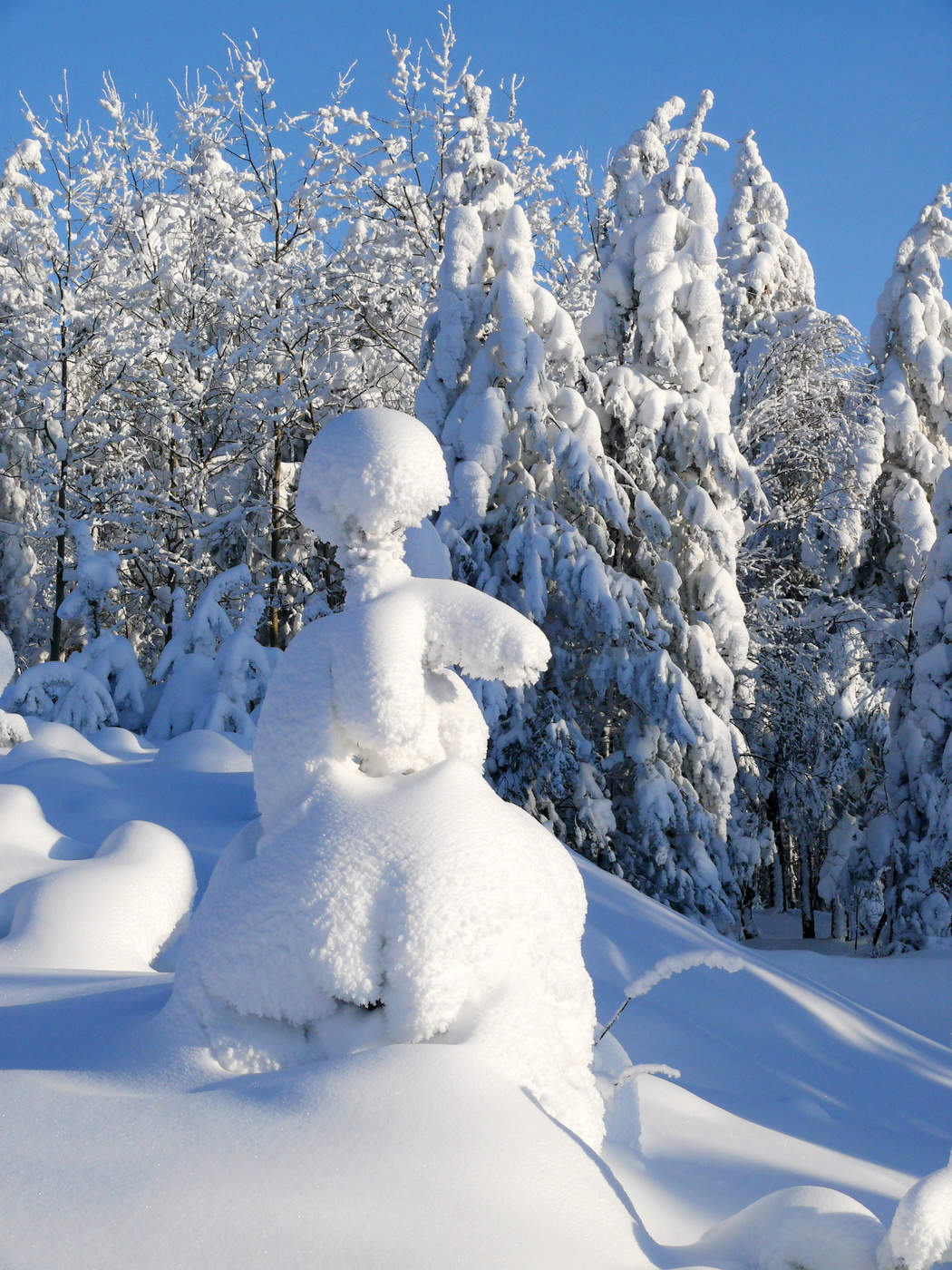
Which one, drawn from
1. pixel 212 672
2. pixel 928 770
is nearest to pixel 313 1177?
pixel 212 672

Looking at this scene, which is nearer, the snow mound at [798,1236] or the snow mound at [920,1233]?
the snow mound at [920,1233]

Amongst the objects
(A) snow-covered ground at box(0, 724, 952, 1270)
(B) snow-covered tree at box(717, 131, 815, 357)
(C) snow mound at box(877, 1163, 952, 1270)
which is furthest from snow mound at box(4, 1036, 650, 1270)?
(B) snow-covered tree at box(717, 131, 815, 357)

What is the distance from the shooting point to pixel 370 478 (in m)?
3.29

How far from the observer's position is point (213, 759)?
27.7 ft

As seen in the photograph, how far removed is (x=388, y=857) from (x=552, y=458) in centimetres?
911

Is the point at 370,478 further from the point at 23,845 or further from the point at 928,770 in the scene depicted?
the point at 928,770

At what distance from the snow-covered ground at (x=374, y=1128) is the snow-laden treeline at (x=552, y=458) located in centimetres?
506

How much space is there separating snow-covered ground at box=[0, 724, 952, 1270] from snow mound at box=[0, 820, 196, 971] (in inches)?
0.5

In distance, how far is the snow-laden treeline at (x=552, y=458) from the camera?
11.7 metres

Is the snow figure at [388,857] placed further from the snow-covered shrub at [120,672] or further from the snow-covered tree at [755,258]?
the snow-covered tree at [755,258]

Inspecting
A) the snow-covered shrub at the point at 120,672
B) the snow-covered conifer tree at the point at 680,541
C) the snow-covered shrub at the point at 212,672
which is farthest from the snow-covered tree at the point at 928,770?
the snow-covered shrub at the point at 120,672

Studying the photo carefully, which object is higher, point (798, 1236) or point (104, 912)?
point (104, 912)

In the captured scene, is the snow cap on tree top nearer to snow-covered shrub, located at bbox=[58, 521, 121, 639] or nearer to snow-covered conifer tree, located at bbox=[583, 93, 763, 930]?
snow-covered conifer tree, located at bbox=[583, 93, 763, 930]

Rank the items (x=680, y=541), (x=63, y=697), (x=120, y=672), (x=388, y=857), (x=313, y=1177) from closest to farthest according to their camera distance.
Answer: (x=313, y=1177), (x=388, y=857), (x=63, y=697), (x=680, y=541), (x=120, y=672)
